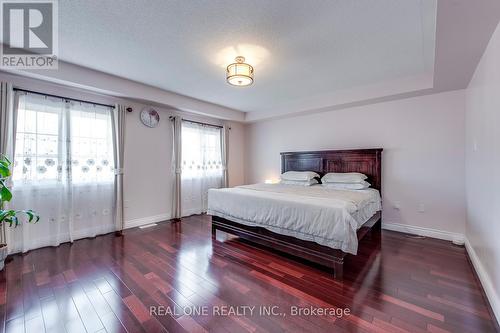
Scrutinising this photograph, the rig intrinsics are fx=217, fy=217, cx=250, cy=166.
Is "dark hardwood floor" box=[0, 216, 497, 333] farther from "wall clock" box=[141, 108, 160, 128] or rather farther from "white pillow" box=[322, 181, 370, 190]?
"wall clock" box=[141, 108, 160, 128]

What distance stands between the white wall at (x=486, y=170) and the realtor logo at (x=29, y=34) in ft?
12.3

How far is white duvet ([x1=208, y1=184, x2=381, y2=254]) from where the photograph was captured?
2170mm

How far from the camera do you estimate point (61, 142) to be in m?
3.09

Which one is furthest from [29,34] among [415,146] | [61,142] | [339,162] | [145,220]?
[415,146]

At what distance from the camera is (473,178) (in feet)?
8.44

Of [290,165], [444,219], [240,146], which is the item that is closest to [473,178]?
[444,219]

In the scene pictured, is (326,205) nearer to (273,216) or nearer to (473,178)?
(273,216)

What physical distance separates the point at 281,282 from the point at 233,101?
3.60m

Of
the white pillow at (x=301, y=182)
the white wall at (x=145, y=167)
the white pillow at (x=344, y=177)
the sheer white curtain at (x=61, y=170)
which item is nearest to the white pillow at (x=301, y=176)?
the white pillow at (x=301, y=182)

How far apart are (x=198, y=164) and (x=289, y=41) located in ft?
10.7

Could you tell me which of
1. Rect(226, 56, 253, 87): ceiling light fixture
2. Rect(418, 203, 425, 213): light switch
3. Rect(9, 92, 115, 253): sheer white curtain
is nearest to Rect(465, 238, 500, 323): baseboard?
Rect(418, 203, 425, 213): light switch

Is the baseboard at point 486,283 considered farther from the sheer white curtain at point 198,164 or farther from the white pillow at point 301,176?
the sheer white curtain at point 198,164

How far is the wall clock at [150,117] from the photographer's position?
4.02 m

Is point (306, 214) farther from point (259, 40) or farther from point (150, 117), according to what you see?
point (150, 117)
